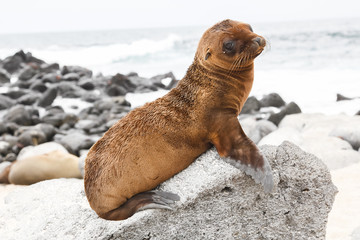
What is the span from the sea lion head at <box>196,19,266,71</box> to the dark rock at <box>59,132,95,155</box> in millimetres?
5008

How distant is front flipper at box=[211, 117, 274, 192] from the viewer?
100 inches

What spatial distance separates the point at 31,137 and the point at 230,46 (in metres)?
6.15

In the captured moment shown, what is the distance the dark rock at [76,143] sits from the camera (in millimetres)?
7285

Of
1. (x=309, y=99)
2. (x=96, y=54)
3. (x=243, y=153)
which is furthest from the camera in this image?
(x=96, y=54)

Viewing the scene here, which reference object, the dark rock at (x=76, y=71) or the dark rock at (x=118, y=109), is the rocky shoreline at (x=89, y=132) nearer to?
A: the dark rock at (x=118, y=109)

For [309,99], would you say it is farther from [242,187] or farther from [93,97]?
[242,187]

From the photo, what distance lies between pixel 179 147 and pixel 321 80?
40.5 feet

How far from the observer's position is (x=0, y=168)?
652 cm

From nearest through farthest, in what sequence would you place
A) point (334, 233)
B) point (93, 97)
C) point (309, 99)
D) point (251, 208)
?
1. point (251, 208)
2. point (334, 233)
3. point (309, 99)
4. point (93, 97)

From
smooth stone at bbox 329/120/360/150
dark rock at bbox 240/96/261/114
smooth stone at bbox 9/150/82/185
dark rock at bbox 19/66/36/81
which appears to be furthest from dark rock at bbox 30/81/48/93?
smooth stone at bbox 329/120/360/150

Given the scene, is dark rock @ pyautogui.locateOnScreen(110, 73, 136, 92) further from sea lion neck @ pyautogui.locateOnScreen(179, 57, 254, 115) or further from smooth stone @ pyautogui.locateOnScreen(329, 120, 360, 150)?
sea lion neck @ pyautogui.locateOnScreen(179, 57, 254, 115)

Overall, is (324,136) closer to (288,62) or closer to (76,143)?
(76,143)

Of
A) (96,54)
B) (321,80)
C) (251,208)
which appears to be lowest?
(96,54)

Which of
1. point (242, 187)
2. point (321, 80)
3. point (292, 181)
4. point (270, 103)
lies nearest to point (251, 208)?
point (242, 187)
